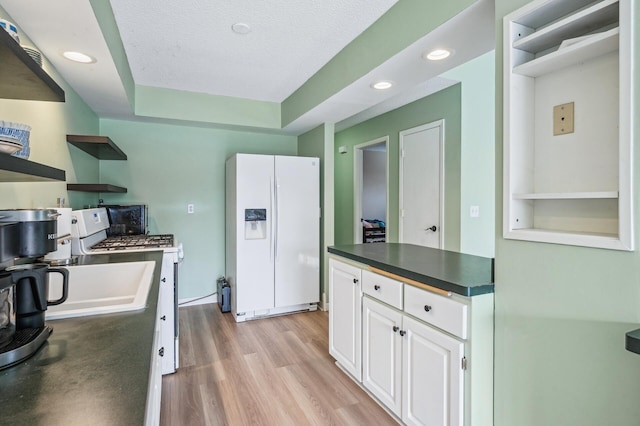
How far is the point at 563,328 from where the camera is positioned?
1.27 meters

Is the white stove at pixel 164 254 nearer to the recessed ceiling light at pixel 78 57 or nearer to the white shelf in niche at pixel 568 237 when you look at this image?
the recessed ceiling light at pixel 78 57

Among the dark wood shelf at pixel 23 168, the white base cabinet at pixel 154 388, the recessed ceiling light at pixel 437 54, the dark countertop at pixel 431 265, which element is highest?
the recessed ceiling light at pixel 437 54

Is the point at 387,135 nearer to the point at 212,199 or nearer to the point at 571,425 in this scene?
the point at 212,199

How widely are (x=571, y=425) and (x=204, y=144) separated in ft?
13.4

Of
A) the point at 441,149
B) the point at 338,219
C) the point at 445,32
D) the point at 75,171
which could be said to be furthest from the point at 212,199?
the point at 445,32

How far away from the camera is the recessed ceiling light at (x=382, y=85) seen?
8.47ft

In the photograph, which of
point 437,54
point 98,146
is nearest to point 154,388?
point 437,54

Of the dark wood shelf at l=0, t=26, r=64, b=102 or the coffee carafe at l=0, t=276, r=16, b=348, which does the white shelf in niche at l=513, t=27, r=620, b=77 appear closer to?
the dark wood shelf at l=0, t=26, r=64, b=102

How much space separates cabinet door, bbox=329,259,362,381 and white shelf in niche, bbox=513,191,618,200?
112 centimetres

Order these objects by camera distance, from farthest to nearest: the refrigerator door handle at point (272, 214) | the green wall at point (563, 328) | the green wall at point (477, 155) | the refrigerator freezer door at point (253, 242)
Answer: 1. the refrigerator door handle at point (272, 214)
2. the refrigerator freezer door at point (253, 242)
3. the green wall at point (477, 155)
4. the green wall at point (563, 328)

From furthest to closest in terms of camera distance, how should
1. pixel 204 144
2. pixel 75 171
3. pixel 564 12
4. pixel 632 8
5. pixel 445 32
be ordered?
pixel 204 144, pixel 75 171, pixel 445 32, pixel 564 12, pixel 632 8

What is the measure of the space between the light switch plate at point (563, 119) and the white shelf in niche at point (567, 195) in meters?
0.27

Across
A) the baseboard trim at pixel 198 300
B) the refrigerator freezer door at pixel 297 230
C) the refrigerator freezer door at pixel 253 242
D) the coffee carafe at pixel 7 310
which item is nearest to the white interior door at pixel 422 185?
the refrigerator freezer door at pixel 297 230

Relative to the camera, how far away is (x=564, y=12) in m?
1.34
